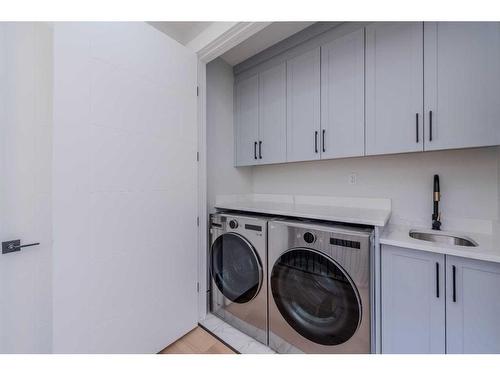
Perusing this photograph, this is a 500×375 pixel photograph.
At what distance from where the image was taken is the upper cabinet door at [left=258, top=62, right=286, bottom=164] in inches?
74.3

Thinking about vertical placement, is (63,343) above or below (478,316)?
below

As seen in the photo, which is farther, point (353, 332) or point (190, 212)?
point (190, 212)

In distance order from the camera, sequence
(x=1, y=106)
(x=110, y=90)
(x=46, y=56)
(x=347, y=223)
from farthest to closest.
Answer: (x=347, y=223) < (x=110, y=90) < (x=46, y=56) < (x=1, y=106)

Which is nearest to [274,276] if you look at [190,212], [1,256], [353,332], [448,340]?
[353,332]

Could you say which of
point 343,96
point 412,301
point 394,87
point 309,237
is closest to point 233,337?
point 309,237

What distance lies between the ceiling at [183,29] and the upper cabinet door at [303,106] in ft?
2.60

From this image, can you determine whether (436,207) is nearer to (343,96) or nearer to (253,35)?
(343,96)

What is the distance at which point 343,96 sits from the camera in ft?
5.10

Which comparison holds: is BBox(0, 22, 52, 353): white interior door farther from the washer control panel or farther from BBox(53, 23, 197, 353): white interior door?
the washer control panel

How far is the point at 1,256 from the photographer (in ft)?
3.12

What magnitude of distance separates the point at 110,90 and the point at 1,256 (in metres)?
0.96

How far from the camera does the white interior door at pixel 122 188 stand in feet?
3.36

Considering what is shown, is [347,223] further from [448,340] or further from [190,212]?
[190,212]

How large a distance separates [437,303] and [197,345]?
60.5 inches
